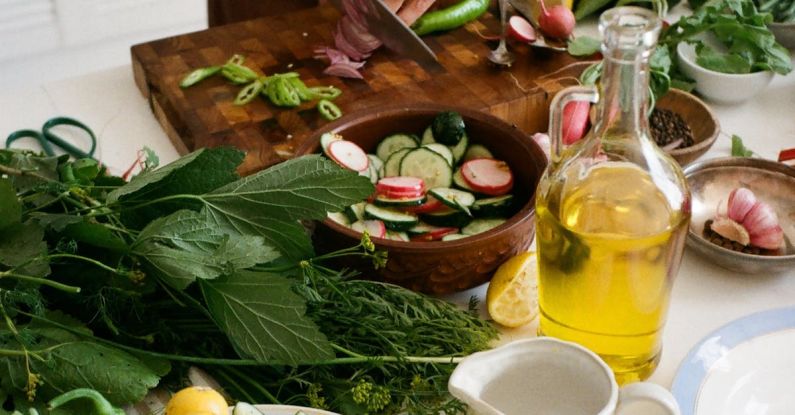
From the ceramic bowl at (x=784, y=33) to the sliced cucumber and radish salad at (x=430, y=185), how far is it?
645 millimetres

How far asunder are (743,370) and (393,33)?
700 millimetres

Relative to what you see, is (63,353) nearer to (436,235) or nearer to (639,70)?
(436,235)

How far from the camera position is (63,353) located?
2.81 ft

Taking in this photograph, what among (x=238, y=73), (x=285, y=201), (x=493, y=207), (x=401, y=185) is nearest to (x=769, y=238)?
(x=493, y=207)

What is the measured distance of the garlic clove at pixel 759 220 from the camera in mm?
1086

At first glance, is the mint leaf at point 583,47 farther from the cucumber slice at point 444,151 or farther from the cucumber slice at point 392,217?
the cucumber slice at point 392,217

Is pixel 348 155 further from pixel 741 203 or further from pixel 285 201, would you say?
pixel 741 203

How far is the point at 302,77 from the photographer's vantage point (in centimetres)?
147

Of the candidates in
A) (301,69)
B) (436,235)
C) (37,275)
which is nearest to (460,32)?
(301,69)

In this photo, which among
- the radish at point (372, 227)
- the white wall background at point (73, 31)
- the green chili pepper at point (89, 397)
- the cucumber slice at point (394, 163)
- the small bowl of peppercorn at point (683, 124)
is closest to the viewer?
the green chili pepper at point (89, 397)

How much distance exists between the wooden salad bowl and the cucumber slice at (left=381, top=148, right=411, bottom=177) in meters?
0.34

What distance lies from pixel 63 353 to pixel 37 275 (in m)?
0.08

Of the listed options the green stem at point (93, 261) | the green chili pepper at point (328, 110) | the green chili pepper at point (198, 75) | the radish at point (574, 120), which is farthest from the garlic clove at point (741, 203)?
the green chili pepper at point (198, 75)

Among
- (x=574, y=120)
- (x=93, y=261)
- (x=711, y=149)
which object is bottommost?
(x=711, y=149)
